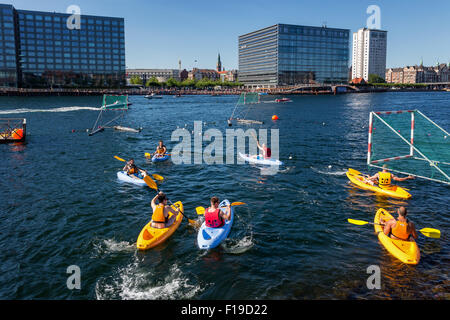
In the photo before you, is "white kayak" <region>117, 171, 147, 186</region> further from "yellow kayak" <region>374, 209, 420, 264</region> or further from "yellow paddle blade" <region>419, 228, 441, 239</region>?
"yellow paddle blade" <region>419, 228, 441, 239</region>

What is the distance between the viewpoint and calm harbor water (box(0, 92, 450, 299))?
11.2 meters

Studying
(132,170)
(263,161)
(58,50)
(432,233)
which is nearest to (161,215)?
(132,170)

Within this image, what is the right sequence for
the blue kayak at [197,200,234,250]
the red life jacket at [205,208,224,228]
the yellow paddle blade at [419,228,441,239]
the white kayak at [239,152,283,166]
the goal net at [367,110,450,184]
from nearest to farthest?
the yellow paddle blade at [419,228,441,239]
the blue kayak at [197,200,234,250]
the red life jacket at [205,208,224,228]
the goal net at [367,110,450,184]
the white kayak at [239,152,283,166]

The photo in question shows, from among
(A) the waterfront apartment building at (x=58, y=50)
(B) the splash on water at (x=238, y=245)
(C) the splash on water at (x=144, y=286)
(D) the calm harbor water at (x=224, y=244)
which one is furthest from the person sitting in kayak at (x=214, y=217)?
(A) the waterfront apartment building at (x=58, y=50)

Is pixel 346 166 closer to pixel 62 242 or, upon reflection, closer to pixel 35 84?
pixel 62 242

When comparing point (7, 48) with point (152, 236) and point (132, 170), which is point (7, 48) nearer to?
point (132, 170)

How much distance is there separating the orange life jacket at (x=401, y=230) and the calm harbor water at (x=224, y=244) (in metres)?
0.96

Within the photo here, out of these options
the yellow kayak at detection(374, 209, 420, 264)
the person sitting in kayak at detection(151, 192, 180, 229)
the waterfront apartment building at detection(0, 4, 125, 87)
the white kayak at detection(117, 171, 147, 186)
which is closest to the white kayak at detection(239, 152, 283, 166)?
the white kayak at detection(117, 171, 147, 186)

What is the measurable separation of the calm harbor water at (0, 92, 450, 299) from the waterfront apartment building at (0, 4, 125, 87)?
571 feet

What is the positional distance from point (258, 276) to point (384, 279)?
450 cm

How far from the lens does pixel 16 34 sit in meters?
170

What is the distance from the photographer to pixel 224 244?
1412cm

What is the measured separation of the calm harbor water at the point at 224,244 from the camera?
11.2m

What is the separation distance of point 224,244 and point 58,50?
20348cm
